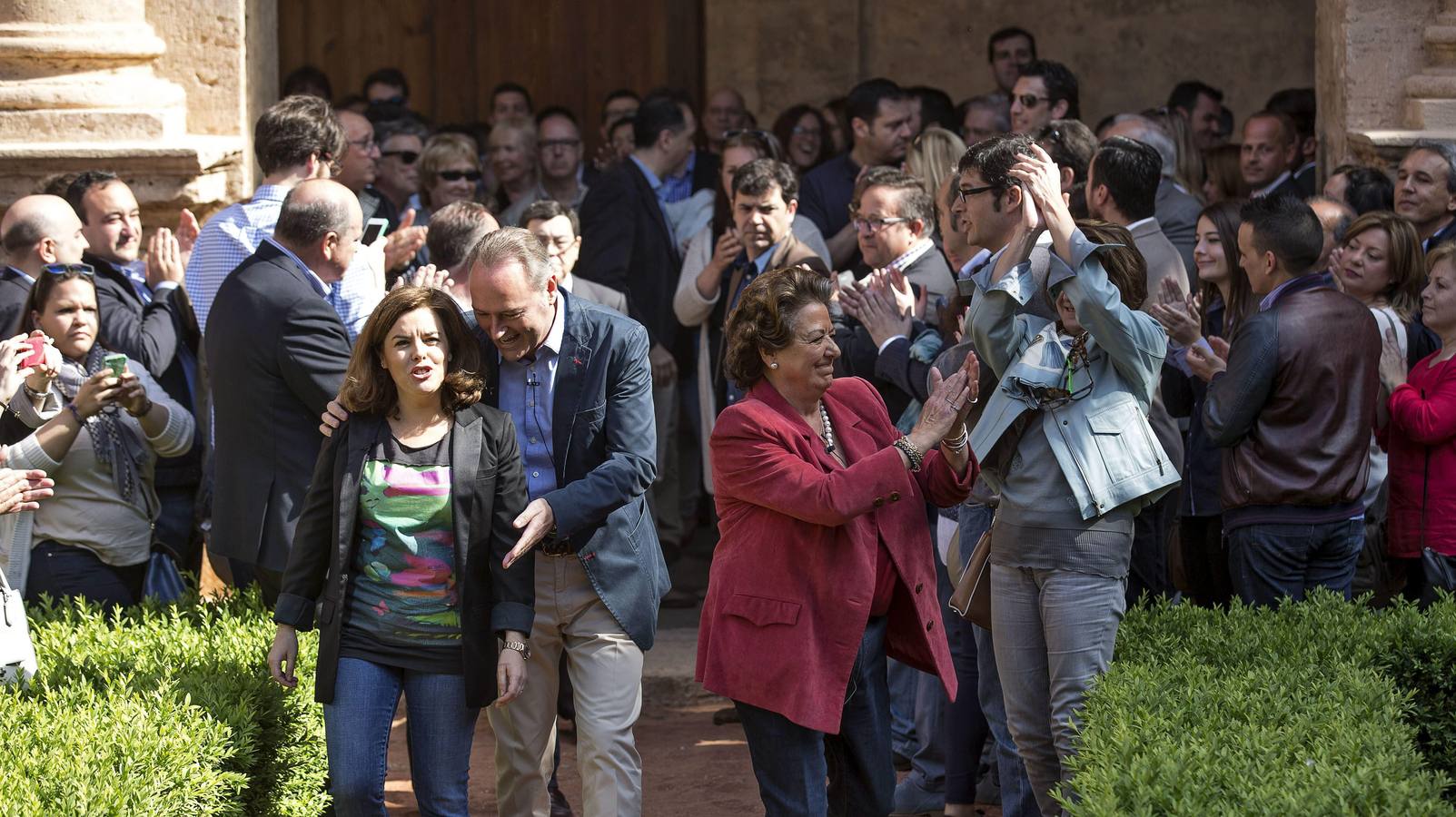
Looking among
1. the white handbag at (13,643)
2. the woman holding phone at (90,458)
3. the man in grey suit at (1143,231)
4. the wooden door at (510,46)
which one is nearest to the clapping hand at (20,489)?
the white handbag at (13,643)

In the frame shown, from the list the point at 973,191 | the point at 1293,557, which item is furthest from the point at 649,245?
the point at 1293,557

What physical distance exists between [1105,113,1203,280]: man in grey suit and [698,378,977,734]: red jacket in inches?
107

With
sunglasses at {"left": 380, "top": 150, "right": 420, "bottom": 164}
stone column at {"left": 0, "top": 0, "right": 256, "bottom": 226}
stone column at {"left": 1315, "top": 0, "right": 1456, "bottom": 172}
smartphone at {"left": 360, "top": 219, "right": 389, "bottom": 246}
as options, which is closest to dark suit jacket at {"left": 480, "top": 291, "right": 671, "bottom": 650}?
smartphone at {"left": 360, "top": 219, "right": 389, "bottom": 246}

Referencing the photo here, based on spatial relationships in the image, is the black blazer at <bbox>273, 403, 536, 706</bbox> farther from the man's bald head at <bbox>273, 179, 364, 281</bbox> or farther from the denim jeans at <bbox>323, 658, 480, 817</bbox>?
the man's bald head at <bbox>273, 179, 364, 281</bbox>

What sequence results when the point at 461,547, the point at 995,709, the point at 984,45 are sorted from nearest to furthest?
the point at 461,547 → the point at 995,709 → the point at 984,45

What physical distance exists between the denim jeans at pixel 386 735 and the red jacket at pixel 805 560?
713mm

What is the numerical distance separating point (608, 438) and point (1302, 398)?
226 cm

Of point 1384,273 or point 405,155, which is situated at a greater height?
point 405,155

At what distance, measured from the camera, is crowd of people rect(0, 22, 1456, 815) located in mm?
4629

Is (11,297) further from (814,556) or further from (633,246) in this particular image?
(814,556)

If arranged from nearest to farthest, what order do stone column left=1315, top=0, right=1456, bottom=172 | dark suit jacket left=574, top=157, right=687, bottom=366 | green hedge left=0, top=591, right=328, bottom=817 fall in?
1. green hedge left=0, top=591, right=328, bottom=817
2. stone column left=1315, top=0, right=1456, bottom=172
3. dark suit jacket left=574, top=157, right=687, bottom=366

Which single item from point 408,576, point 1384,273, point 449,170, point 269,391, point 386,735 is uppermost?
point 449,170

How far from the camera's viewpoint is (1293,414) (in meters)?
5.57

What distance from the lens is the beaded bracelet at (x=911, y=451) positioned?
455cm
